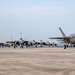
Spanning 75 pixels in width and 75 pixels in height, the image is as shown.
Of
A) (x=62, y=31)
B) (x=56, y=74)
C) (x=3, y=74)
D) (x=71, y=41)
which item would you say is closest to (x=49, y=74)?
(x=56, y=74)

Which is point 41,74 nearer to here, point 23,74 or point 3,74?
point 23,74

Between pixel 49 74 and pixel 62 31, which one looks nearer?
pixel 49 74

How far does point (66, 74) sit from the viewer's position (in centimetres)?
1295

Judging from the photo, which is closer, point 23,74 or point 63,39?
point 23,74

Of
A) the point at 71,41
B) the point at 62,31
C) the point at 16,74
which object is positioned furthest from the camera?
the point at 62,31

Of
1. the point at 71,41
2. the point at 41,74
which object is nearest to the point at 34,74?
the point at 41,74

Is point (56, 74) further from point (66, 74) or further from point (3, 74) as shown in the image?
point (3, 74)

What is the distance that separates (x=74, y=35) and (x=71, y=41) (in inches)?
74.8

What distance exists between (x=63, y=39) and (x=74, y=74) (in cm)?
7623

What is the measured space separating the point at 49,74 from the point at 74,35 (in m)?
72.6

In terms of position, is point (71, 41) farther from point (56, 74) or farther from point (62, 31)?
point (56, 74)

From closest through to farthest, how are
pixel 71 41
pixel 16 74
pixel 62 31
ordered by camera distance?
pixel 16 74 → pixel 71 41 → pixel 62 31

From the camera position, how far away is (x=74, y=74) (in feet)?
42.5

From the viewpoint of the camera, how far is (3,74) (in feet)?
42.2
